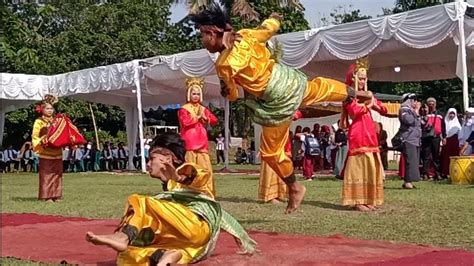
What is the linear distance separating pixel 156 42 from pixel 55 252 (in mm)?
33686

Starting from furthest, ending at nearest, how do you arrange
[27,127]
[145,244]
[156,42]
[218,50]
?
[156,42] < [27,127] < [218,50] < [145,244]

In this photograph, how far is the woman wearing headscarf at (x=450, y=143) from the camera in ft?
46.3

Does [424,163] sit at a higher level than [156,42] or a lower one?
lower

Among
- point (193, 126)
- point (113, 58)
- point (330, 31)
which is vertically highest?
point (113, 58)

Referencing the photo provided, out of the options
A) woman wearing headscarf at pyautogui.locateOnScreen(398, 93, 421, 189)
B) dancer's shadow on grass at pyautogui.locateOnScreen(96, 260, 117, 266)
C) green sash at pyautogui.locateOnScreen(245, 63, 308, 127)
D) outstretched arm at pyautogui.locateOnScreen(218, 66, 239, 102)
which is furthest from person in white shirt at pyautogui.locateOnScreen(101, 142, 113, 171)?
dancer's shadow on grass at pyautogui.locateOnScreen(96, 260, 117, 266)

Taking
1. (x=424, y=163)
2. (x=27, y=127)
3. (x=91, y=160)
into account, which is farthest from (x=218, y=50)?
(x=27, y=127)

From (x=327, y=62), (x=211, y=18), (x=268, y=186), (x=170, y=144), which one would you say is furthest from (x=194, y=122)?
(x=327, y=62)

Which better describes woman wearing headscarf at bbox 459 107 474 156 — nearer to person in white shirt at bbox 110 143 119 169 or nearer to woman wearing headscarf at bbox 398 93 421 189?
woman wearing headscarf at bbox 398 93 421 189

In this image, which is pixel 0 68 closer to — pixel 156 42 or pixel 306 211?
pixel 156 42

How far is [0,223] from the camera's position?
7.11 meters

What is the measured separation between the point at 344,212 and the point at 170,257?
4237 millimetres

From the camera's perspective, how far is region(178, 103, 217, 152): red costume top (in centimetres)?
950

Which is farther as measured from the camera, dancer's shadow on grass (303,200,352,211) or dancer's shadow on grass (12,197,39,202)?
dancer's shadow on grass (12,197,39,202)

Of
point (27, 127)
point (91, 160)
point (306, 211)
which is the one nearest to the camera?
point (306, 211)
